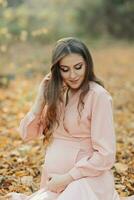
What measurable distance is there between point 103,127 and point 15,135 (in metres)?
3.07

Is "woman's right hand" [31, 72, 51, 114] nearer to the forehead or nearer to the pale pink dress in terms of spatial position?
the pale pink dress

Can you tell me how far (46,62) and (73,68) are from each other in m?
10.1

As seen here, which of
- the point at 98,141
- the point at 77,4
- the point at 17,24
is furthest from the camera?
the point at 77,4

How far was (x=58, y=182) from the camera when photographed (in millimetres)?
3607

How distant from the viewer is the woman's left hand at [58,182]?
3.59 m

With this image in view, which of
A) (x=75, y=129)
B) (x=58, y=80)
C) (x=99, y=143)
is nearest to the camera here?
(x=99, y=143)

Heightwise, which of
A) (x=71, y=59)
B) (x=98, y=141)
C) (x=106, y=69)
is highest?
(x=71, y=59)

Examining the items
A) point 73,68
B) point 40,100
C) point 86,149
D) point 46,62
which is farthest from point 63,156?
point 46,62

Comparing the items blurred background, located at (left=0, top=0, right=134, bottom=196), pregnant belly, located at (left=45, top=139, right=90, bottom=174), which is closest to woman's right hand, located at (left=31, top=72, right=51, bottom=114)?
pregnant belly, located at (left=45, top=139, right=90, bottom=174)

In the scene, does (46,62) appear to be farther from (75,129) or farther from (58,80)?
(75,129)

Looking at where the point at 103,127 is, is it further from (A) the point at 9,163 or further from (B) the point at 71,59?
(A) the point at 9,163

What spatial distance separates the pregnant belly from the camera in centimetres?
371

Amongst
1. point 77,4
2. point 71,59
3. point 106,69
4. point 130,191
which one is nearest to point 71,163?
point 71,59

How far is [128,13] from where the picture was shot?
754 inches
